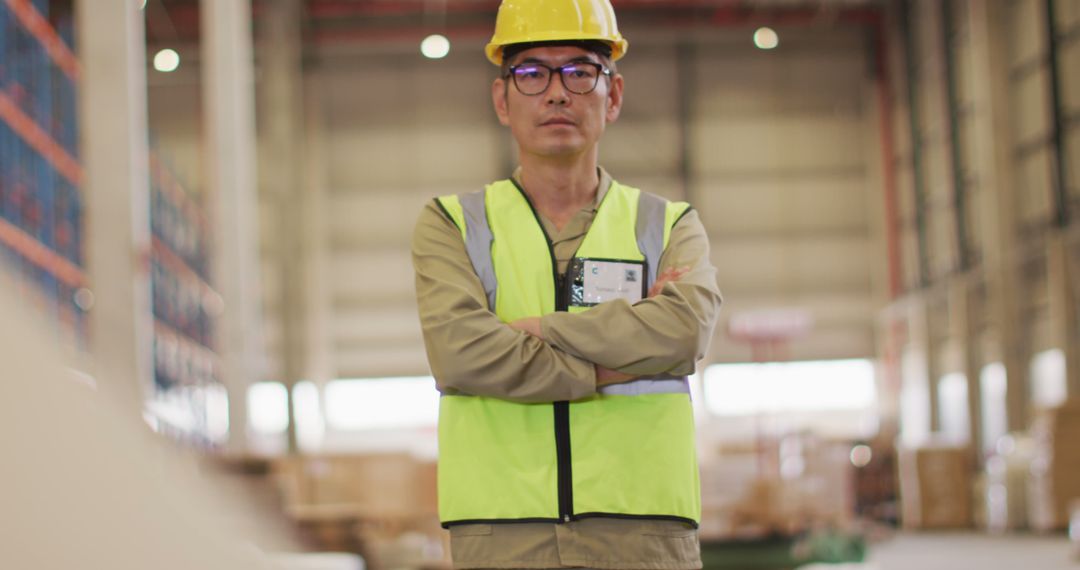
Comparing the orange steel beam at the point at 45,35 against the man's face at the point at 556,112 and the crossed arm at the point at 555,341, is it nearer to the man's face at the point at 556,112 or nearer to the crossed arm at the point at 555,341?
the man's face at the point at 556,112

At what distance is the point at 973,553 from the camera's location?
45.4 feet

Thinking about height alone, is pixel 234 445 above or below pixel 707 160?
below

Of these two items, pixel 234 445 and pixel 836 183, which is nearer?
pixel 234 445

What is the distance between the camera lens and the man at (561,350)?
2.15 metres

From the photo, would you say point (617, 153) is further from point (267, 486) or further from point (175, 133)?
point (267, 486)

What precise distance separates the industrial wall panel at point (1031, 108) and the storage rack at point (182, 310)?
1225 centimetres

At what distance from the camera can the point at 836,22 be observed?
24469mm

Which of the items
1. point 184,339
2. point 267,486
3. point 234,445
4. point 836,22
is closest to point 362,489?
point 234,445

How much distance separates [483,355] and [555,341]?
13cm

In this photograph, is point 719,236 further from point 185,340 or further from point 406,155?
point 185,340

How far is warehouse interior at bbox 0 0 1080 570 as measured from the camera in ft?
38.5

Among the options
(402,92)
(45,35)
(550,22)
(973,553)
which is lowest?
(973,553)

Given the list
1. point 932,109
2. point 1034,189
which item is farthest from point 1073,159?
point 932,109

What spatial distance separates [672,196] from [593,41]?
21804mm
